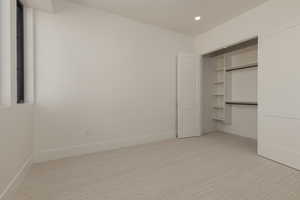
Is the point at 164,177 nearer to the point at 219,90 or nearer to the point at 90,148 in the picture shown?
the point at 90,148

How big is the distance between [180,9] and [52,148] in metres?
3.59

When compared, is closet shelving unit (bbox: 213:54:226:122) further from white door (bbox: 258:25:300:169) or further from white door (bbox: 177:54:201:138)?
white door (bbox: 258:25:300:169)

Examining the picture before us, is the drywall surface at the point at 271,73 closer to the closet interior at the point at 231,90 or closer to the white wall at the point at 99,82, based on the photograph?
the closet interior at the point at 231,90

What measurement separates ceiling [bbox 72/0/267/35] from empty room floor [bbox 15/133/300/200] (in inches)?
110

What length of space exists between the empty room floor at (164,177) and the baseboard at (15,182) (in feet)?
0.24

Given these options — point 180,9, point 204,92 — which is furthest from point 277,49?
point 204,92

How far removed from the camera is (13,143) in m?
1.69

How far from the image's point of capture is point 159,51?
3740 mm

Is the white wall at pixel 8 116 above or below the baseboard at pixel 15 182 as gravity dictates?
above

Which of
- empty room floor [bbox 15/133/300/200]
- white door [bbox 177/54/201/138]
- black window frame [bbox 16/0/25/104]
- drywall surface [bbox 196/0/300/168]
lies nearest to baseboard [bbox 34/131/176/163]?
empty room floor [bbox 15/133/300/200]

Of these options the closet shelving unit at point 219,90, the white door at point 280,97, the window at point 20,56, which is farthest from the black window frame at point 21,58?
the closet shelving unit at point 219,90

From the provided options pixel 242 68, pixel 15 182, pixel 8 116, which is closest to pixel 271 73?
pixel 242 68

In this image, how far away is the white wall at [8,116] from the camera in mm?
1447

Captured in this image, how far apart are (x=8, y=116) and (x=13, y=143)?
1.23 feet
